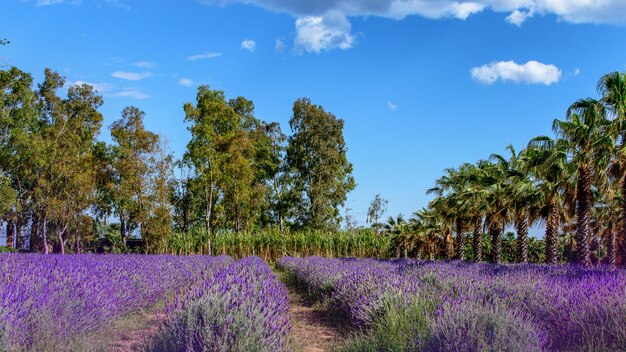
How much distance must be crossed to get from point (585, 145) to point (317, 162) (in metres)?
31.4

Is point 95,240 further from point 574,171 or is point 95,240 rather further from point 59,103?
point 574,171

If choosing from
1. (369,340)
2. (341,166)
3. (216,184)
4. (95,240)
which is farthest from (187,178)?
(369,340)

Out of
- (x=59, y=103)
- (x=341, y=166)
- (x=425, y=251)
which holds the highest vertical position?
(x=59, y=103)

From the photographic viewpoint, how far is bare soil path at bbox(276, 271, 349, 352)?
7.95 metres

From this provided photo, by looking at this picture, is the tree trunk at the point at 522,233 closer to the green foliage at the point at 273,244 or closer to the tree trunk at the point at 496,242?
the tree trunk at the point at 496,242

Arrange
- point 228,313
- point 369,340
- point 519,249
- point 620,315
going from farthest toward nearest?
point 519,249 < point 369,340 < point 620,315 < point 228,313

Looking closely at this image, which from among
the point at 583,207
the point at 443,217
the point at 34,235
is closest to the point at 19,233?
the point at 34,235

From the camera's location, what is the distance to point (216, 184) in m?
44.3

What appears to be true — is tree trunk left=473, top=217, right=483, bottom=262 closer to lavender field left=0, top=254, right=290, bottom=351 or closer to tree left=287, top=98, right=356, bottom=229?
tree left=287, top=98, right=356, bottom=229

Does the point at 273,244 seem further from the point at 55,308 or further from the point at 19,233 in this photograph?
the point at 55,308

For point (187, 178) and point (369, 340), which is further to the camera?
point (187, 178)

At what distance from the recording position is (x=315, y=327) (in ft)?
34.1

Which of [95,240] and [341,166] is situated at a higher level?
[341,166]

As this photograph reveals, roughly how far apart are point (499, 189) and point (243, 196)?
69.2 ft
